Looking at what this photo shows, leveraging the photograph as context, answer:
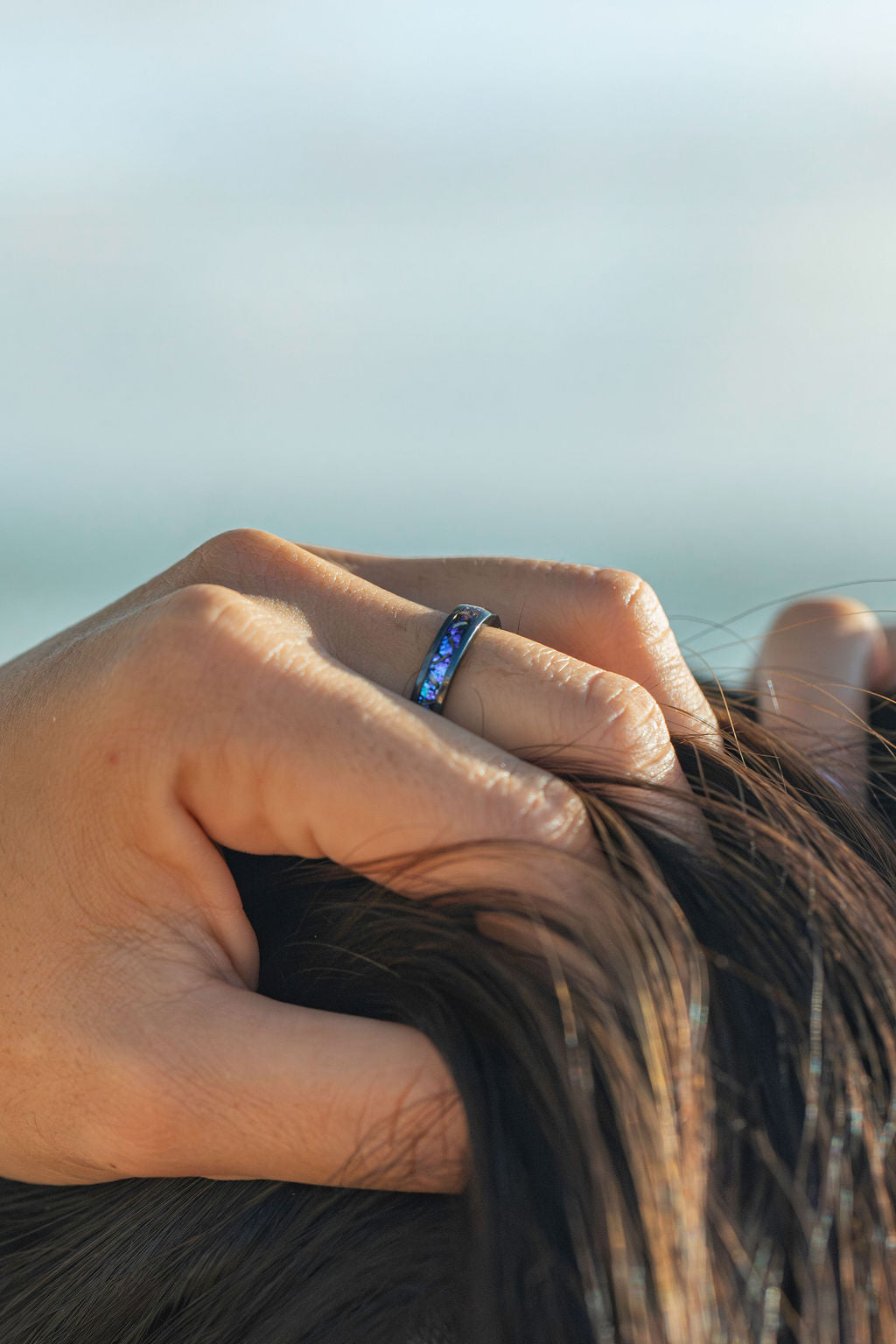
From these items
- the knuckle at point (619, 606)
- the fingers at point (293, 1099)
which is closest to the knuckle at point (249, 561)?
the knuckle at point (619, 606)

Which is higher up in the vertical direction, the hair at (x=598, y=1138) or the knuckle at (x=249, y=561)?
the knuckle at (x=249, y=561)

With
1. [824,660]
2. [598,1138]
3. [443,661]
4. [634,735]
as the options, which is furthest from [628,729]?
[824,660]

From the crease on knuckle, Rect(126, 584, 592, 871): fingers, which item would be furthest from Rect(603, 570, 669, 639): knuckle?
Rect(126, 584, 592, 871): fingers

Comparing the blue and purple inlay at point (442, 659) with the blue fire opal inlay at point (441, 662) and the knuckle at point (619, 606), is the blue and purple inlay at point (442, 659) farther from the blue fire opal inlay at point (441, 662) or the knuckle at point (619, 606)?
the knuckle at point (619, 606)

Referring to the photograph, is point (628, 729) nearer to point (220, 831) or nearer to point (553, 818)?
point (553, 818)

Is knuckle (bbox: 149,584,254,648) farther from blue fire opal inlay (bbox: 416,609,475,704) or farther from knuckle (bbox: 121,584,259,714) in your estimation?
blue fire opal inlay (bbox: 416,609,475,704)

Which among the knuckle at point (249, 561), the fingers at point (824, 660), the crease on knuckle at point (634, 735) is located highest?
the knuckle at point (249, 561)
